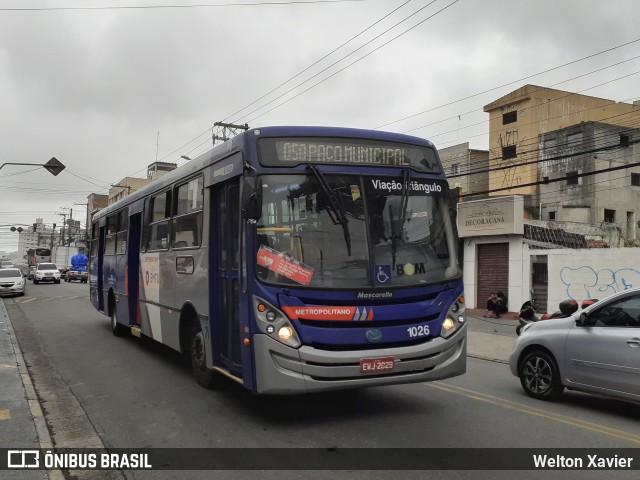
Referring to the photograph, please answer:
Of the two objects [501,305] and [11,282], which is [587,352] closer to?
[501,305]

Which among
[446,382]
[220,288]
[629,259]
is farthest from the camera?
[629,259]

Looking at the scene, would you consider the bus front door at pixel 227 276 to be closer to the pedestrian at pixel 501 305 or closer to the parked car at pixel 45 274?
the pedestrian at pixel 501 305

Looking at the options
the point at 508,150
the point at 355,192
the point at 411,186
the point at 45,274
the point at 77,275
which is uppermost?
the point at 508,150

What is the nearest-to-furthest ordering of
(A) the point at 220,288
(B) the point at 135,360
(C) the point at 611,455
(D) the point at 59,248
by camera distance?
(C) the point at 611,455 → (A) the point at 220,288 → (B) the point at 135,360 → (D) the point at 59,248

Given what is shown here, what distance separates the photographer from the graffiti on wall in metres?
16.0

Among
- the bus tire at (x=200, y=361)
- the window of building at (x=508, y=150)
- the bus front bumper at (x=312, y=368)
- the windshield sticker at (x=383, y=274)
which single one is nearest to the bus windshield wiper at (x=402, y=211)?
the windshield sticker at (x=383, y=274)

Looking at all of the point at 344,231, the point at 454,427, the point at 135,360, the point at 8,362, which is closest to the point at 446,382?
the point at 454,427

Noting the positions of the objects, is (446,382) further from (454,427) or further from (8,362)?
(8,362)

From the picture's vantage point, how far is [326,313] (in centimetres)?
548

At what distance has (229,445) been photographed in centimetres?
531

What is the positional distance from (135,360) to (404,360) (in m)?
6.22

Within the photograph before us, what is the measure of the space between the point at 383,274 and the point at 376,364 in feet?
3.06

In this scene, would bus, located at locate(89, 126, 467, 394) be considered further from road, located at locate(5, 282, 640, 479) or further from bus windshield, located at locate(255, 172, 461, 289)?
road, located at locate(5, 282, 640, 479)

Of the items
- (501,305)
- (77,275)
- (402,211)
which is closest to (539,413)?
(402,211)
